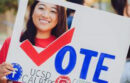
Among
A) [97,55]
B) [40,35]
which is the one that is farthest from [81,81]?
[40,35]

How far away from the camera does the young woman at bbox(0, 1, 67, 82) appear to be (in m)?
2.35

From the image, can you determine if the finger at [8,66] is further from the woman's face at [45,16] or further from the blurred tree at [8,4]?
the blurred tree at [8,4]

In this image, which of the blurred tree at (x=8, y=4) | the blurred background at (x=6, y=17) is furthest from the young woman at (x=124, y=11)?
the blurred tree at (x=8, y=4)

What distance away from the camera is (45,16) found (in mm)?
2365

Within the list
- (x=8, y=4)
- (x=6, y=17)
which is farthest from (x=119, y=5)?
(x=6, y=17)

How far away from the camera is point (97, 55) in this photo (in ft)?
7.68

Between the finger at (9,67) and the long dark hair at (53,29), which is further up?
the long dark hair at (53,29)

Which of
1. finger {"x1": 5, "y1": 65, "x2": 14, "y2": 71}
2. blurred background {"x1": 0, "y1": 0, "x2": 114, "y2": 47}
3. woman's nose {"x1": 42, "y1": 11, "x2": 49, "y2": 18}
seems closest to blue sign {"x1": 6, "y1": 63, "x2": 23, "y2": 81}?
finger {"x1": 5, "y1": 65, "x2": 14, "y2": 71}

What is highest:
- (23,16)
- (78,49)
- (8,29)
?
(8,29)

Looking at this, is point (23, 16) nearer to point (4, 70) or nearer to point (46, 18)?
point (46, 18)

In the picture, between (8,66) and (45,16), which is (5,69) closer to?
(8,66)

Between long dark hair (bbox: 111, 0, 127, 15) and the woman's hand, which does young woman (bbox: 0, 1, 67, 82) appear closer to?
the woman's hand

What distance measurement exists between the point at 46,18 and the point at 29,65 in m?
0.25

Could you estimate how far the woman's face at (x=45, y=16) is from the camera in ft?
7.72
